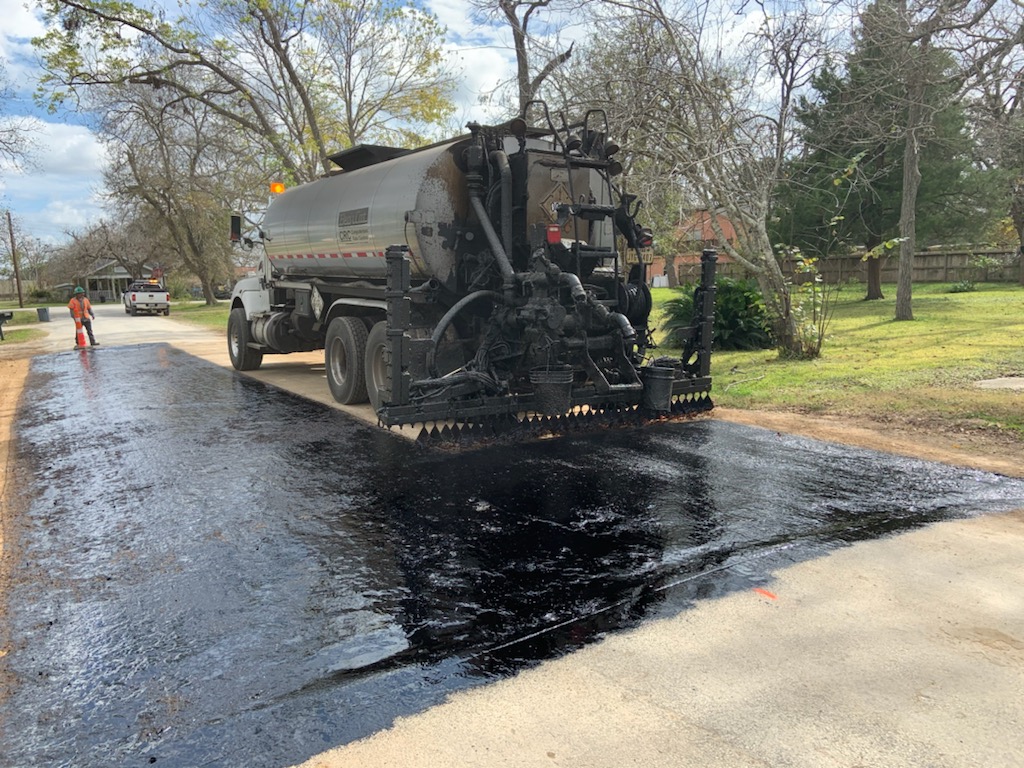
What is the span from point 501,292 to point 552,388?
1350 millimetres

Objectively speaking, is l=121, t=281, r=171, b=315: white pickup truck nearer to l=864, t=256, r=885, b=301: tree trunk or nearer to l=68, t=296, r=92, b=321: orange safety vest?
l=68, t=296, r=92, b=321: orange safety vest

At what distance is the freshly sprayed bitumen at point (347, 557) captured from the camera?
2971 mm

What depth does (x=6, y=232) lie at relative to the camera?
6931 cm

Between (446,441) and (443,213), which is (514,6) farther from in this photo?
(446,441)

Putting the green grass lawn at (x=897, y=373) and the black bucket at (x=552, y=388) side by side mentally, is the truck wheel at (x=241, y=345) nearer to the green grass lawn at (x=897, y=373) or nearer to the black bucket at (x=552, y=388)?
Answer: the green grass lawn at (x=897, y=373)

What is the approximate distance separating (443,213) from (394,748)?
6042mm

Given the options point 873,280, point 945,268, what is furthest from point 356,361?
point 945,268

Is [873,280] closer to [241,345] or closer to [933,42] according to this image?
[933,42]

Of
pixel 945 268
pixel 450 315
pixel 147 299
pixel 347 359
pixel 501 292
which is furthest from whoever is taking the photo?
pixel 147 299

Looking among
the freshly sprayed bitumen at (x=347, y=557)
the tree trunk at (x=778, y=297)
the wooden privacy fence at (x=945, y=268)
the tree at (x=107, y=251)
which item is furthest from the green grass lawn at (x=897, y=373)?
the tree at (x=107, y=251)

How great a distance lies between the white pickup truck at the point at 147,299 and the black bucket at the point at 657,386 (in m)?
41.7

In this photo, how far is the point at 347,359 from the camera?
31.0 feet

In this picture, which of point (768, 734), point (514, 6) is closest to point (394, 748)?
point (768, 734)

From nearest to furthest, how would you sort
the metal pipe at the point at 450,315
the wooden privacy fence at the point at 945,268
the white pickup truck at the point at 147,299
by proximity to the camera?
the metal pipe at the point at 450,315, the wooden privacy fence at the point at 945,268, the white pickup truck at the point at 147,299
